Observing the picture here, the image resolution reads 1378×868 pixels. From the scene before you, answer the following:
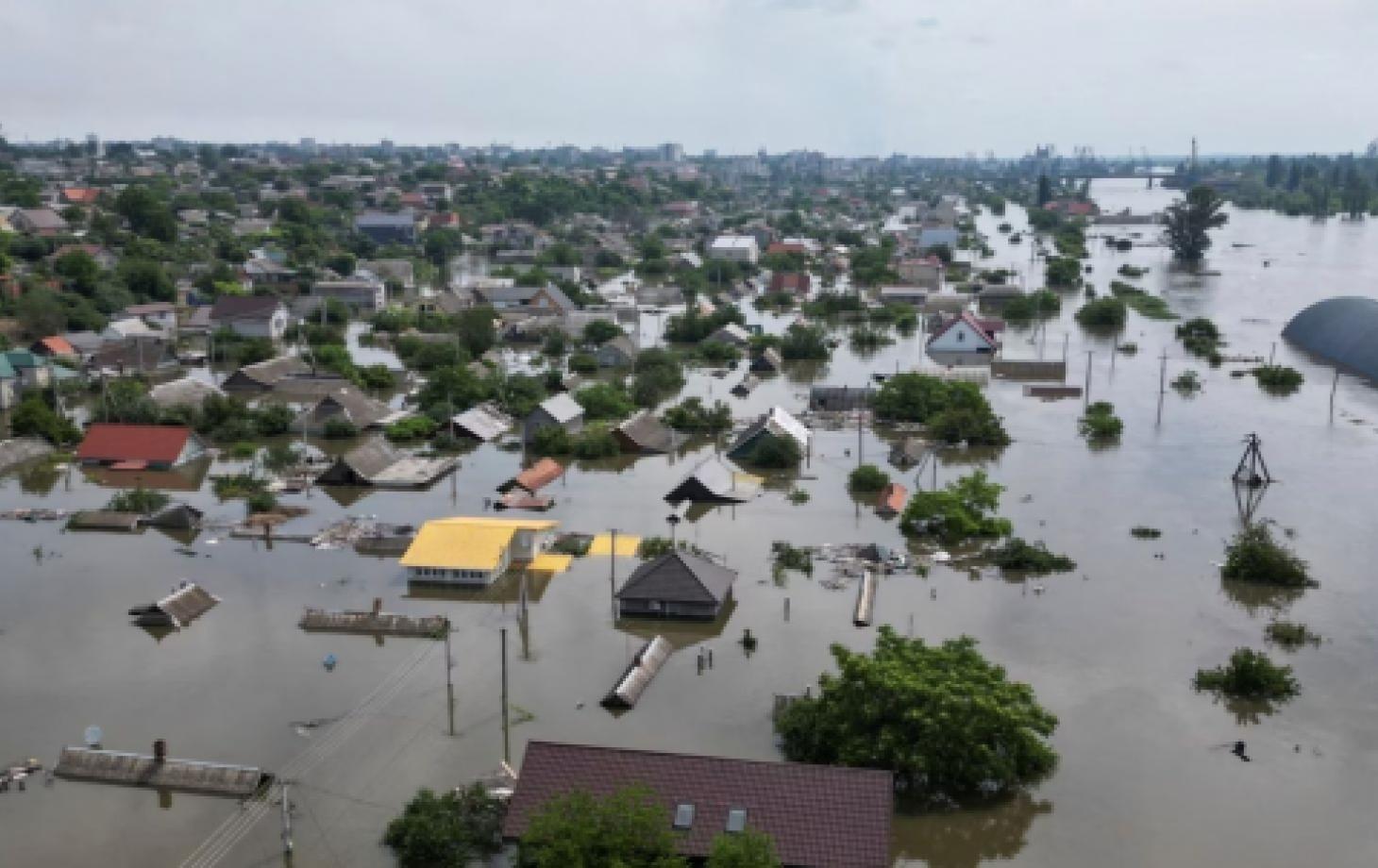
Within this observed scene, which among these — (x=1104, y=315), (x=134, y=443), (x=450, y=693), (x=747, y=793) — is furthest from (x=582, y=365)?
(x=747, y=793)

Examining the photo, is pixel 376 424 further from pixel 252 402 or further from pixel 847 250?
pixel 847 250

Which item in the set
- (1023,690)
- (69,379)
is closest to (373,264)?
(69,379)

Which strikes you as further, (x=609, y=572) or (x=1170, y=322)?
(x=1170, y=322)

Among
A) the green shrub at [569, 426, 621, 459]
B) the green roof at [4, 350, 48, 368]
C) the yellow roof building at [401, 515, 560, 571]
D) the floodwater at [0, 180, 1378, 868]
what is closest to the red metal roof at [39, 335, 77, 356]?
the green roof at [4, 350, 48, 368]

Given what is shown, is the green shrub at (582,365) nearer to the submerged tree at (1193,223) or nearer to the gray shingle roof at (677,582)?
the gray shingle roof at (677,582)

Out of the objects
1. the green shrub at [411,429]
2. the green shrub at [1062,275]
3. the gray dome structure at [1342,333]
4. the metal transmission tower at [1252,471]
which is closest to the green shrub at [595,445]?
the green shrub at [411,429]

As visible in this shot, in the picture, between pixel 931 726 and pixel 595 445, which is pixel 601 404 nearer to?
pixel 595 445

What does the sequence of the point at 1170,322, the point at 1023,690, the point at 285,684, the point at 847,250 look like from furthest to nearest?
the point at 847,250 < the point at 1170,322 < the point at 285,684 < the point at 1023,690
